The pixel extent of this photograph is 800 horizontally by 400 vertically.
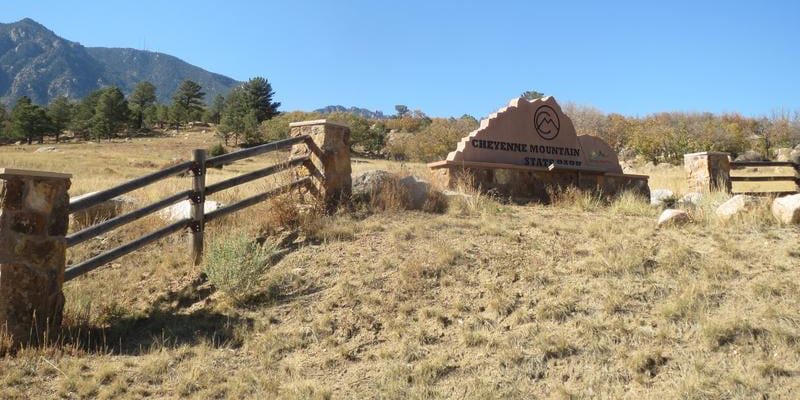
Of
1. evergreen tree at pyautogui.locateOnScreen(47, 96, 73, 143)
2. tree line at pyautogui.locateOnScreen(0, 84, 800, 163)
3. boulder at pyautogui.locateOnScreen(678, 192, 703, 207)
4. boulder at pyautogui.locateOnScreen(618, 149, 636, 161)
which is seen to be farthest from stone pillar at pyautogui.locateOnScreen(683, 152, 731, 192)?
evergreen tree at pyautogui.locateOnScreen(47, 96, 73, 143)

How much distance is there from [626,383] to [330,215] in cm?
511

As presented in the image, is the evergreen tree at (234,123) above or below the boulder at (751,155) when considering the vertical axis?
above

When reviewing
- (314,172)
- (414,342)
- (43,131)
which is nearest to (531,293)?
(414,342)

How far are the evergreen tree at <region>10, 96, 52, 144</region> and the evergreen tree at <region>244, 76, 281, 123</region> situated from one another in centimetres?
2195

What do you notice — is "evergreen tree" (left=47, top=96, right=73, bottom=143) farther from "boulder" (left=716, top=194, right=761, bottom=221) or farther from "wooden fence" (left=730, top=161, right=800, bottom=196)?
"boulder" (left=716, top=194, right=761, bottom=221)

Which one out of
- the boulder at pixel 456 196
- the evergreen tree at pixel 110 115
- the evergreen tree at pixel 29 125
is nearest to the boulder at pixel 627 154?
the boulder at pixel 456 196

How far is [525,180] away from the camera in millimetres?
12062

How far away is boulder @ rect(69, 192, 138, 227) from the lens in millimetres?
9242

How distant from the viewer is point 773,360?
13.6 ft

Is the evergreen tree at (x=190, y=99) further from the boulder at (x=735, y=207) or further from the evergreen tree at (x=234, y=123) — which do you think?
the boulder at (x=735, y=207)

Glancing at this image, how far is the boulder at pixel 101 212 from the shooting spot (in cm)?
924

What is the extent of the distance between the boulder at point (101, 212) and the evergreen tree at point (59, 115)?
64029 mm

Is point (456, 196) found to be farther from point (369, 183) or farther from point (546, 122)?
point (546, 122)

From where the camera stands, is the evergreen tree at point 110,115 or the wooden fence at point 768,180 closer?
the wooden fence at point 768,180
